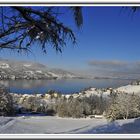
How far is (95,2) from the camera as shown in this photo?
122 inches

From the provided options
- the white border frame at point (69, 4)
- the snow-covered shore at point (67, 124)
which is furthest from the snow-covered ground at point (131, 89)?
the white border frame at point (69, 4)

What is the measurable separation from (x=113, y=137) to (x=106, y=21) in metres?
0.92

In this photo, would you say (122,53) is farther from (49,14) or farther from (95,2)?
(49,14)

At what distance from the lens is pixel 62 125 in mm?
3281

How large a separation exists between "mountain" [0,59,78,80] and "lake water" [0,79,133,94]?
0.15 feet

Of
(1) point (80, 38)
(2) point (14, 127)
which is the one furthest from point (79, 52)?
(2) point (14, 127)

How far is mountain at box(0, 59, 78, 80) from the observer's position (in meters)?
3.22

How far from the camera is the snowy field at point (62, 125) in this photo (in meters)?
3.24

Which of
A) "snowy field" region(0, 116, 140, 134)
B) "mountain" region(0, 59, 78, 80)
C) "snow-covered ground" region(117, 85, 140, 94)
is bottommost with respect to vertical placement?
"snowy field" region(0, 116, 140, 134)

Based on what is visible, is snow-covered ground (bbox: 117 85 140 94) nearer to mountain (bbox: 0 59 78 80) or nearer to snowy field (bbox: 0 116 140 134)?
snowy field (bbox: 0 116 140 134)

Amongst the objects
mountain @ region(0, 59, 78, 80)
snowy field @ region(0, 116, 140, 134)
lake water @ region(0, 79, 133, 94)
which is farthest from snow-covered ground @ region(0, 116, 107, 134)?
mountain @ region(0, 59, 78, 80)

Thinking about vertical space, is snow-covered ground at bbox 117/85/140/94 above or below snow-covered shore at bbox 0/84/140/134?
above

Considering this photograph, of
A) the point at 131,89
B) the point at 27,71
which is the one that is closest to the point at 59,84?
the point at 27,71

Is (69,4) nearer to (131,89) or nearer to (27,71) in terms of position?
(27,71)
